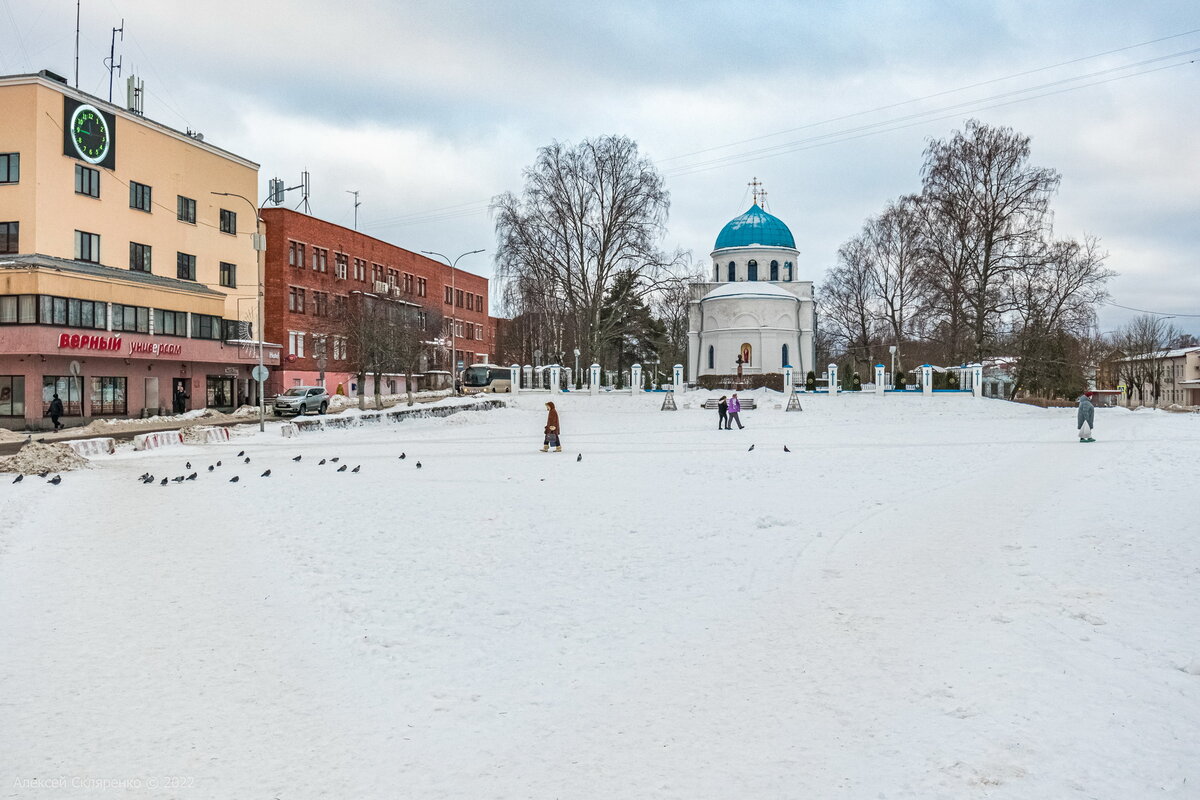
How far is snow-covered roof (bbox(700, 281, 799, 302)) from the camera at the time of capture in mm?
56656

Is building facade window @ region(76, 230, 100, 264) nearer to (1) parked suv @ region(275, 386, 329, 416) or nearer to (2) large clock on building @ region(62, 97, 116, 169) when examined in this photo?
(2) large clock on building @ region(62, 97, 116, 169)

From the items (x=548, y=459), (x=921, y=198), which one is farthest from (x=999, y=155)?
(x=548, y=459)

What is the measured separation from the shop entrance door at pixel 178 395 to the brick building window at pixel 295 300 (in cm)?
1121

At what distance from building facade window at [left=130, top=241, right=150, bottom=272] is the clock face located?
4.30 metres

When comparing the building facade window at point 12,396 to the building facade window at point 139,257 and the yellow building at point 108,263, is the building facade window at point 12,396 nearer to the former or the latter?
the yellow building at point 108,263

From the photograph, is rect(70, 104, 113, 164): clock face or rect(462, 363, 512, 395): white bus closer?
rect(70, 104, 113, 164): clock face

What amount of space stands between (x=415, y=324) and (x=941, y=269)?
31.3 metres

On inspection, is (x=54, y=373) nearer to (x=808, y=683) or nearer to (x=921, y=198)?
(x=808, y=683)

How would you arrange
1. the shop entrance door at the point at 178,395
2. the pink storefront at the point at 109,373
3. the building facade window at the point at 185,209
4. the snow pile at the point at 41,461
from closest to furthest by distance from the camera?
1. the snow pile at the point at 41,461
2. the pink storefront at the point at 109,373
3. the shop entrance door at the point at 178,395
4. the building facade window at the point at 185,209

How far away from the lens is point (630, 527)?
1175 cm

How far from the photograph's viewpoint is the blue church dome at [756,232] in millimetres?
62250

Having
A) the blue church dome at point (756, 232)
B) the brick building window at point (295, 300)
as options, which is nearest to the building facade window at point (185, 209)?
the brick building window at point (295, 300)

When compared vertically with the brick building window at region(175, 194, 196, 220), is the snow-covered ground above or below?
below

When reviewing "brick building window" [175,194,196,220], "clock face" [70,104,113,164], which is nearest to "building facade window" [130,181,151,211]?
"brick building window" [175,194,196,220]
